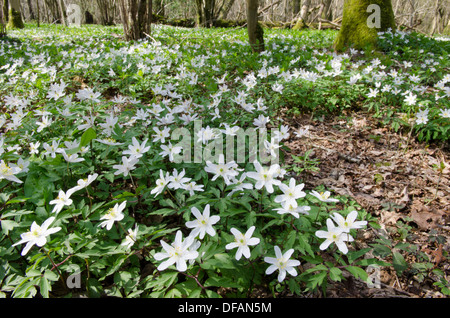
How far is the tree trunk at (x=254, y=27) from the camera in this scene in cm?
588

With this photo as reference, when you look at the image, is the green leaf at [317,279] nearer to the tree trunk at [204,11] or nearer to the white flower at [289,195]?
the white flower at [289,195]

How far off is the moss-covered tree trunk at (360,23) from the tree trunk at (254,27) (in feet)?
6.23

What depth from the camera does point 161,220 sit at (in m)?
2.03

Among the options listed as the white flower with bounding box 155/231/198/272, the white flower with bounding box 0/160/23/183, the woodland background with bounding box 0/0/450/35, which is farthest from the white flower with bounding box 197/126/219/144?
the woodland background with bounding box 0/0/450/35

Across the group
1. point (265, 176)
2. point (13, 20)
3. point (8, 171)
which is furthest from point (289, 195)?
point (13, 20)

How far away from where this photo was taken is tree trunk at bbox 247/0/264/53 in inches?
231

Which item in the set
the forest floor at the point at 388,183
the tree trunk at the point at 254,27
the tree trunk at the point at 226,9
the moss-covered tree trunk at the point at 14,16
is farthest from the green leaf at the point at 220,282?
the tree trunk at the point at 226,9

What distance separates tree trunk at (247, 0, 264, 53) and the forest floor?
328 centimetres

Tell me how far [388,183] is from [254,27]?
16.7ft

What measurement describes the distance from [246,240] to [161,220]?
90 centimetres

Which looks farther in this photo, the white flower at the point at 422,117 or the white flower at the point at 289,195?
the white flower at the point at 422,117

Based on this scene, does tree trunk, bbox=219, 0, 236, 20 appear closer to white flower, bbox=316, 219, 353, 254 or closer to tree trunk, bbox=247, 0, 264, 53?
tree trunk, bbox=247, 0, 264, 53
